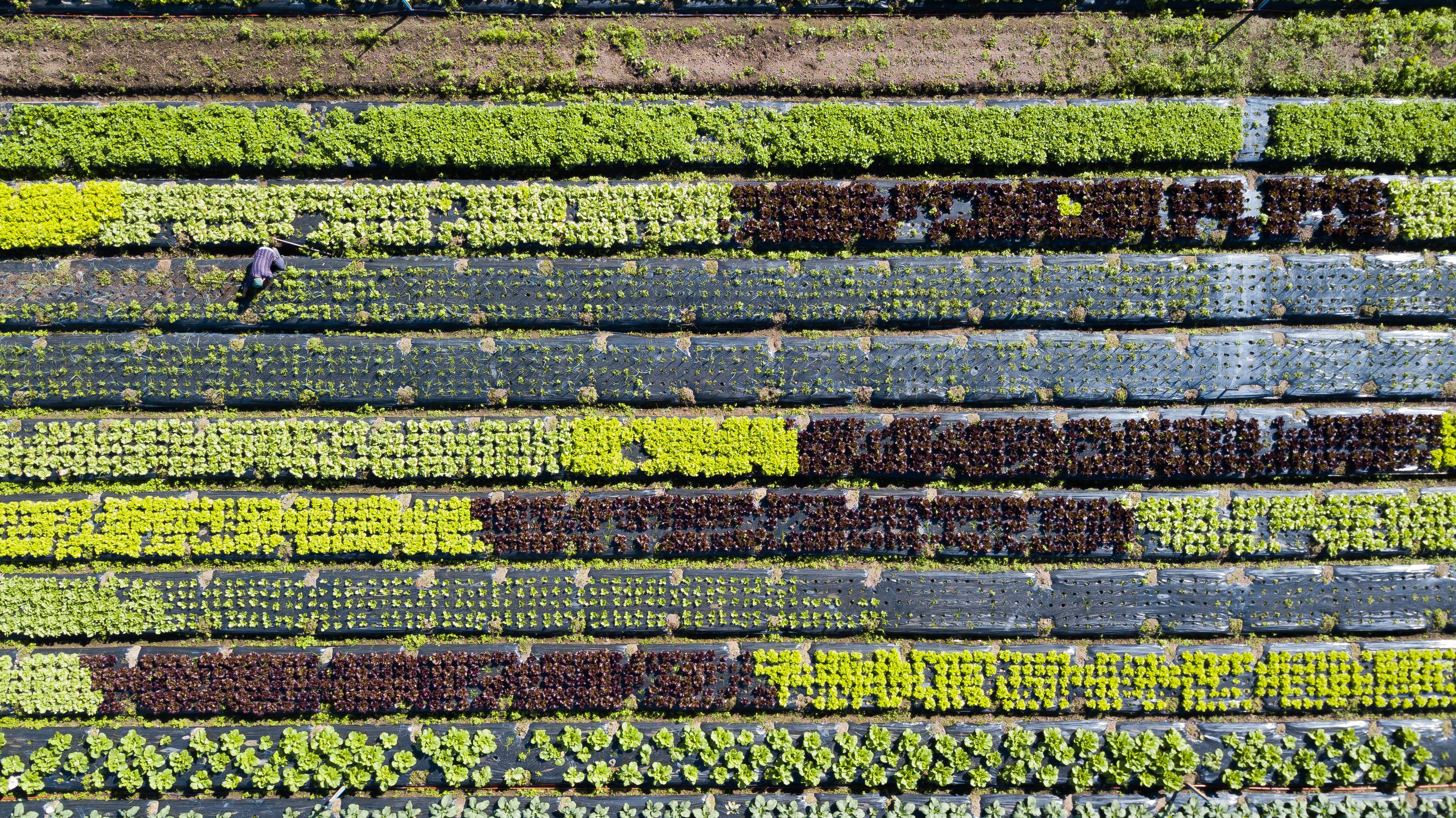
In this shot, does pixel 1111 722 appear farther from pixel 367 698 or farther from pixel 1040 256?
pixel 367 698

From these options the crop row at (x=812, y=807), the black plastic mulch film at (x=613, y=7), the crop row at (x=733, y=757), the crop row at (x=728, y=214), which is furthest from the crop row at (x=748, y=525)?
the black plastic mulch film at (x=613, y=7)

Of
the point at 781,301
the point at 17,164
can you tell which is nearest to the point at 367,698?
the point at 781,301

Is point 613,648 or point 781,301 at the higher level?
point 781,301

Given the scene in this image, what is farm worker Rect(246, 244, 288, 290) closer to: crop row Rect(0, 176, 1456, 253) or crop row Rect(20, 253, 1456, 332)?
crop row Rect(20, 253, 1456, 332)

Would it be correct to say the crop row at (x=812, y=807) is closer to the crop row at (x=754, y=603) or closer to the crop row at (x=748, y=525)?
the crop row at (x=754, y=603)

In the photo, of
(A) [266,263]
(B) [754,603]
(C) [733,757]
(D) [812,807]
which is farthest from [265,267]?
(D) [812,807]

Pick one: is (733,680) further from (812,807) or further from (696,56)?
(696,56)
